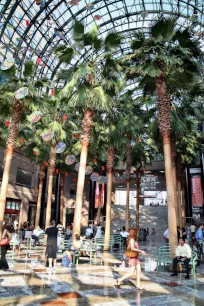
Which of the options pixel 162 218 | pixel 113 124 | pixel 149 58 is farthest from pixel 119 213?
pixel 149 58

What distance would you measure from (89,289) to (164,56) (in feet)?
30.5

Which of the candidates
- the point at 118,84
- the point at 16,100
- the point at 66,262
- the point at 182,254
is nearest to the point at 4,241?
the point at 66,262

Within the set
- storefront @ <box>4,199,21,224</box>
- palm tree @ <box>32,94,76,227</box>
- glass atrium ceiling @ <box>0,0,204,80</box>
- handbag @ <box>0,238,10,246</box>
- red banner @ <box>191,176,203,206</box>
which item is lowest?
handbag @ <box>0,238,10,246</box>

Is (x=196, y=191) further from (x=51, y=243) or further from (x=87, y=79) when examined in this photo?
(x=51, y=243)

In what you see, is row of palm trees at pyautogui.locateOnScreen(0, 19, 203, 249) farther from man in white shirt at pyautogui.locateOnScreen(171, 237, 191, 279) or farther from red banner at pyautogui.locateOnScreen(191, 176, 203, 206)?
red banner at pyautogui.locateOnScreen(191, 176, 203, 206)

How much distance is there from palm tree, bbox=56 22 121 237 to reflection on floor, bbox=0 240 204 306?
4.04 metres

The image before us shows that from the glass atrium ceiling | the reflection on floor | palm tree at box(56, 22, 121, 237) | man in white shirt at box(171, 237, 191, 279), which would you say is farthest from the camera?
the glass atrium ceiling

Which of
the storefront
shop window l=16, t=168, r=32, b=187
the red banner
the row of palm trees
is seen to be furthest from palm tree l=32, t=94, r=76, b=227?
the red banner

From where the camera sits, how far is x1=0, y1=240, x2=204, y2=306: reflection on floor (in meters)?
5.60

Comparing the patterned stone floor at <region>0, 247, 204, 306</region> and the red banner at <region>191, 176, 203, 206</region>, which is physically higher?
the red banner at <region>191, 176, 203, 206</region>

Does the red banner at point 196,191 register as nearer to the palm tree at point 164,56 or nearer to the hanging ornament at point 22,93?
the palm tree at point 164,56

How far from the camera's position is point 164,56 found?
10867mm

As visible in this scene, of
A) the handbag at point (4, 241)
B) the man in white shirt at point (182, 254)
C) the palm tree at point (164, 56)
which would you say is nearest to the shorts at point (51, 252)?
the handbag at point (4, 241)

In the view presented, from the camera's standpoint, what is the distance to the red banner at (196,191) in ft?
130
